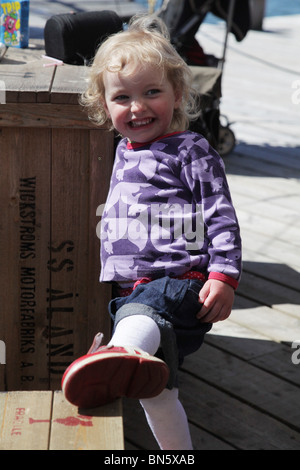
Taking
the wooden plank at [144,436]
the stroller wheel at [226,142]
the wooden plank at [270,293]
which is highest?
the wooden plank at [144,436]

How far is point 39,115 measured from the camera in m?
2.46

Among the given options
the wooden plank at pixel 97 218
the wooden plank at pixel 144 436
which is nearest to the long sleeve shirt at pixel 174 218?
the wooden plank at pixel 97 218

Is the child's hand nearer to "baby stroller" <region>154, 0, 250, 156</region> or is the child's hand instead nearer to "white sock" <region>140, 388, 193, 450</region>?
"white sock" <region>140, 388, 193, 450</region>

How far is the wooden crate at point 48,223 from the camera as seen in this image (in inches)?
97.7

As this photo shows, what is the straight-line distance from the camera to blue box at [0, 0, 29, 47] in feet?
10.3

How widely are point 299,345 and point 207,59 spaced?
3.25 metres

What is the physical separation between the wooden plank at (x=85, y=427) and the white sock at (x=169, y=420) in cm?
16

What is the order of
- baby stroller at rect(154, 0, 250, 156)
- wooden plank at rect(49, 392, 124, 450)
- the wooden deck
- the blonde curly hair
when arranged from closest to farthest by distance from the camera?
wooden plank at rect(49, 392, 124, 450) → the blonde curly hair → the wooden deck → baby stroller at rect(154, 0, 250, 156)

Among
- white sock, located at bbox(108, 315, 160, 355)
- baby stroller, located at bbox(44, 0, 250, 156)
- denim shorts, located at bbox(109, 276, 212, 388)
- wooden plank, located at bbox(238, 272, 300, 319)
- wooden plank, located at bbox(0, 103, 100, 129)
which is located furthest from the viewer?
wooden plank, located at bbox(238, 272, 300, 319)

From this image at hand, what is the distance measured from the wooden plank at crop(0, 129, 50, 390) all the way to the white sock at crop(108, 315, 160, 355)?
656 millimetres

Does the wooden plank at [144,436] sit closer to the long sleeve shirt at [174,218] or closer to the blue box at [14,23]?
the long sleeve shirt at [174,218]

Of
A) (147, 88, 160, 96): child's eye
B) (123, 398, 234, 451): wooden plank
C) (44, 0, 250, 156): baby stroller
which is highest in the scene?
(147, 88, 160, 96): child's eye

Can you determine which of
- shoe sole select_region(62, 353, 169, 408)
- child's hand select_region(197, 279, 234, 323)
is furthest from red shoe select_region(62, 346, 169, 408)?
child's hand select_region(197, 279, 234, 323)

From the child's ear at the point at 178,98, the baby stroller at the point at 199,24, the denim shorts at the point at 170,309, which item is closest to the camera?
the denim shorts at the point at 170,309
